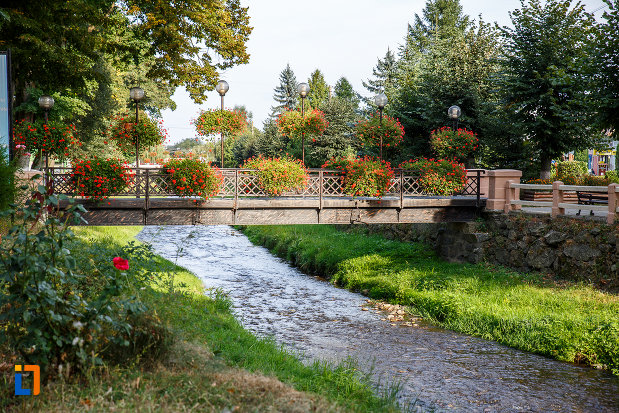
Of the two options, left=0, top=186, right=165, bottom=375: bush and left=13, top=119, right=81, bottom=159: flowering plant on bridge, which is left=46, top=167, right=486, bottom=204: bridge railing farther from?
left=0, top=186, right=165, bottom=375: bush

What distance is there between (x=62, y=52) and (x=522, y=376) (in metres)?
16.7

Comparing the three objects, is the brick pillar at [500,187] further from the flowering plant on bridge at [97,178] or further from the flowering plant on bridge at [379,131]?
the flowering plant on bridge at [97,178]

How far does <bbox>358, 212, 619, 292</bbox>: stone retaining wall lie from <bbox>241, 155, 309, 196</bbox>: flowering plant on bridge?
19.2 ft

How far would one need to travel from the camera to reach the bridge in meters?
14.0

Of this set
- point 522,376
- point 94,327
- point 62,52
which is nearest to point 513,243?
point 522,376

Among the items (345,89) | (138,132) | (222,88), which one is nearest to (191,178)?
(138,132)

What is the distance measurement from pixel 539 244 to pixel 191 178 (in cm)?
977

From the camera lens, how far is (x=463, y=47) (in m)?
26.4

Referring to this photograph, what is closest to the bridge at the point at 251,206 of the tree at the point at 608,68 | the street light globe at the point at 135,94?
the street light globe at the point at 135,94

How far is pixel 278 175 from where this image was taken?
1496 cm

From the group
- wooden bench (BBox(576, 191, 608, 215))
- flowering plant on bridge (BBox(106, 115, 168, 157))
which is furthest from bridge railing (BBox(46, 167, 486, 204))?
wooden bench (BBox(576, 191, 608, 215))

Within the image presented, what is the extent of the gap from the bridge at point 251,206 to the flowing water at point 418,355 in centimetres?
241

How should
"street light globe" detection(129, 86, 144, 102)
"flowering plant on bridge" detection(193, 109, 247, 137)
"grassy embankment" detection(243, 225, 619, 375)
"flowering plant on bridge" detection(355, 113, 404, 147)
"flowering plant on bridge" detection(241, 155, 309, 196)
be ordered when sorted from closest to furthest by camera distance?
"grassy embankment" detection(243, 225, 619, 375)
"flowering plant on bridge" detection(241, 155, 309, 196)
"street light globe" detection(129, 86, 144, 102)
"flowering plant on bridge" detection(193, 109, 247, 137)
"flowering plant on bridge" detection(355, 113, 404, 147)

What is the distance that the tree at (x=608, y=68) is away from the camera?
13.8 metres
